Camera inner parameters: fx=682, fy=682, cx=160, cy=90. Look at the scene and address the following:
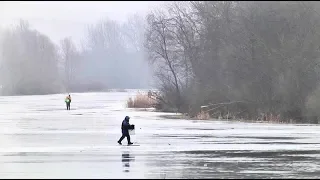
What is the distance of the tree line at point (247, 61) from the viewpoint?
48.2 metres

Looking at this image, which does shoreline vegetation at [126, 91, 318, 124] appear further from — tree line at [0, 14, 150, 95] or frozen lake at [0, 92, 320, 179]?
tree line at [0, 14, 150, 95]

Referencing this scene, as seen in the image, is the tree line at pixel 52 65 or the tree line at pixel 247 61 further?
the tree line at pixel 52 65

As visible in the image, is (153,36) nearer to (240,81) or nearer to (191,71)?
(191,71)

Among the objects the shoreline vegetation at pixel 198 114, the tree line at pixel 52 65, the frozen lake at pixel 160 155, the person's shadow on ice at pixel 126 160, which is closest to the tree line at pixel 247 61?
the shoreline vegetation at pixel 198 114

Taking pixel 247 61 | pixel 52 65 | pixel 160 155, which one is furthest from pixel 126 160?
pixel 52 65

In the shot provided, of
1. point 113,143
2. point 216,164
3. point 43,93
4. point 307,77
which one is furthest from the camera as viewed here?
point 43,93

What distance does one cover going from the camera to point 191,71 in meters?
63.7

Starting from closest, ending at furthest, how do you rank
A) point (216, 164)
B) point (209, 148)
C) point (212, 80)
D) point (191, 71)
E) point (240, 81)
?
point (216, 164) → point (209, 148) → point (240, 81) → point (212, 80) → point (191, 71)

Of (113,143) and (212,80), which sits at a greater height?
(212,80)

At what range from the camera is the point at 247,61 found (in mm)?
52719

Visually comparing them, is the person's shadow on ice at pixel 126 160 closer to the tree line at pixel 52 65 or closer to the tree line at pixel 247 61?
the tree line at pixel 247 61

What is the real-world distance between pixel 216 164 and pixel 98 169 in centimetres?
325

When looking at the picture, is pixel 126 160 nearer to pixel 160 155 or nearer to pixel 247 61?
pixel 160 155

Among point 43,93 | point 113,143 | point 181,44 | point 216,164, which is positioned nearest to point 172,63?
point 181,44
